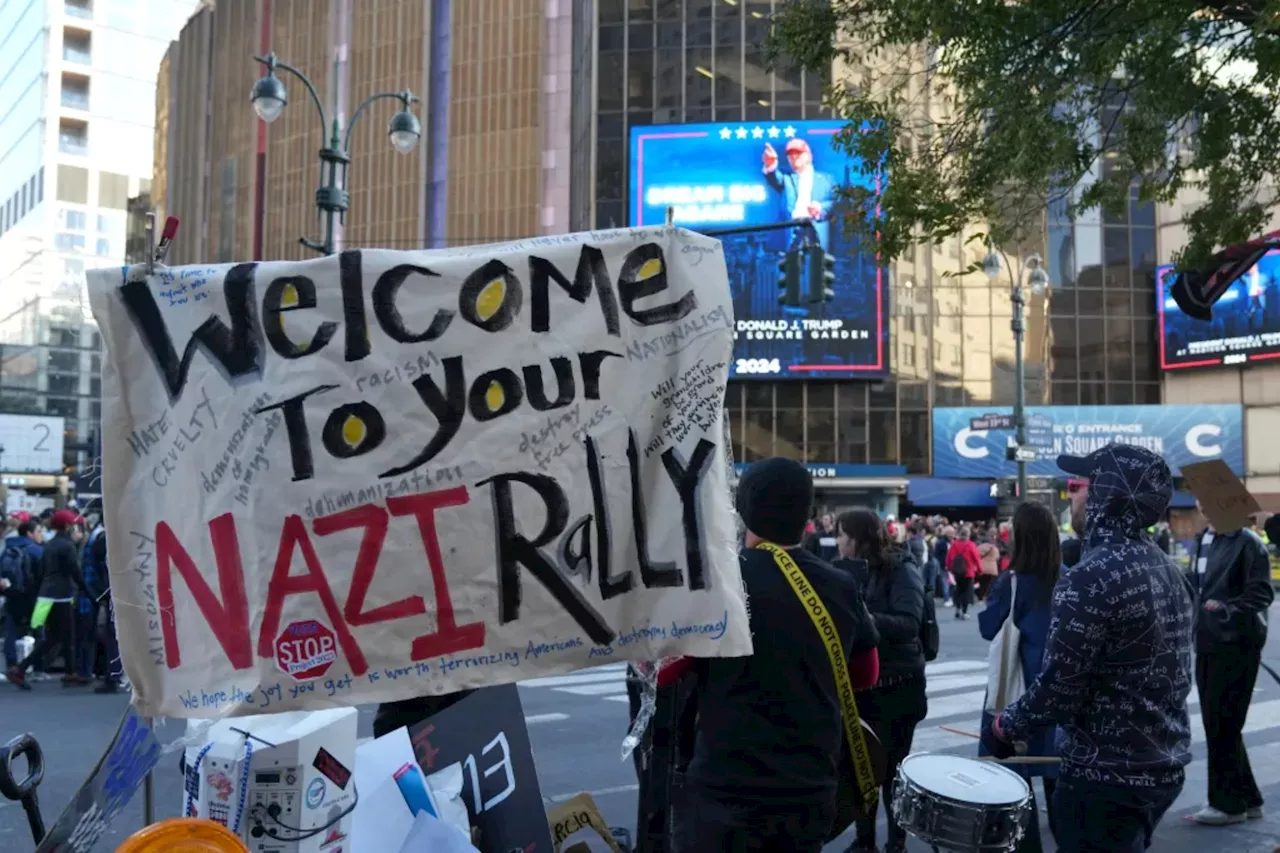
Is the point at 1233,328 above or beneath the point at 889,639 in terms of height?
above

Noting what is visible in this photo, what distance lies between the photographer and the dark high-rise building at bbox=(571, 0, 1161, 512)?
135ft

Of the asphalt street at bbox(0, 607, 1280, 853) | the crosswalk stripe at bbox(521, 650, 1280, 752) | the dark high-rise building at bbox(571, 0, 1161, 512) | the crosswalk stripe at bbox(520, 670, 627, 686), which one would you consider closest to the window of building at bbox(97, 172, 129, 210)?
the dark high-rise building at bbox(571, 0, 1161, 512)

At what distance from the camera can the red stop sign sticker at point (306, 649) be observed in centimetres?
273

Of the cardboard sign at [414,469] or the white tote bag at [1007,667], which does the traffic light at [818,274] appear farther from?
the cardboard sign at [414,469]

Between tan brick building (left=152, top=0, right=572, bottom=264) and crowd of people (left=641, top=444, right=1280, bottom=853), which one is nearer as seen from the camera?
crowd of people (left=641, top=444, right=1280, bottom=853)

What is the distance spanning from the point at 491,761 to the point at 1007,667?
2.66m

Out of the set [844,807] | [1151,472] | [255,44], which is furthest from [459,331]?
[255,44]

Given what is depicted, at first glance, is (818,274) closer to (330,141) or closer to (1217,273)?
(330,141)

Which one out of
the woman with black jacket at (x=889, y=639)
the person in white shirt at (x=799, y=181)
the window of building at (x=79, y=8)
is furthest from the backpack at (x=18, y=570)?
the window of building at (x=79, y=8)

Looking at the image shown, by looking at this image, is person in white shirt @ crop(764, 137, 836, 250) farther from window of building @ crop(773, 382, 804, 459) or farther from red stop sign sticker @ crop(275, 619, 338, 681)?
red stop sign sticker @ crop(275, 619, 338, 681)

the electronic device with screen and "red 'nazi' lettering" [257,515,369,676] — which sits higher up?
"red 'nazi' lettering" [257,515,369,676]

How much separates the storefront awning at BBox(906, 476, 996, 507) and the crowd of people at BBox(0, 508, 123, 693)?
108ft

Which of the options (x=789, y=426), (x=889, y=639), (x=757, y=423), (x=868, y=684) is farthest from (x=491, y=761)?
(x=789, y=426)

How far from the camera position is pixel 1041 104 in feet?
25.6
